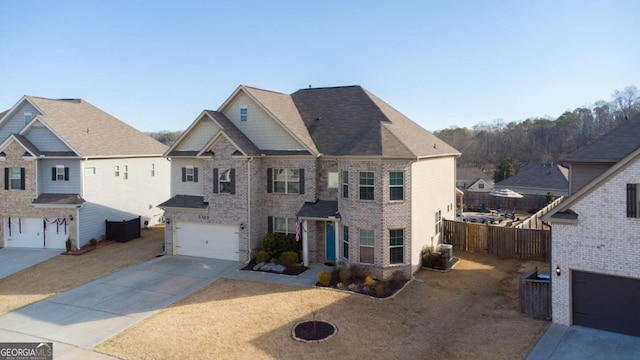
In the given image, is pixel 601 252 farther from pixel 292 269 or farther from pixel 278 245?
pixel 278 245

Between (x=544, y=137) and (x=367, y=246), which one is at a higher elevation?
(x=544, y=137)

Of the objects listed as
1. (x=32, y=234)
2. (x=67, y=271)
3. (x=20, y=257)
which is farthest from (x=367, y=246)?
(x=32, y=234)

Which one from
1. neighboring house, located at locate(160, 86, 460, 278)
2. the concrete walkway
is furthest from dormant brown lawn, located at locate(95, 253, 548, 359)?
neighboring house, located at locate(160, 86, 460, 278)

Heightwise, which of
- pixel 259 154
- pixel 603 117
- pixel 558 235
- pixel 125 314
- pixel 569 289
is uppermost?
pixel 603 117

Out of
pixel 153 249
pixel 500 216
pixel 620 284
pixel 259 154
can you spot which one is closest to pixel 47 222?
pixel 153 249

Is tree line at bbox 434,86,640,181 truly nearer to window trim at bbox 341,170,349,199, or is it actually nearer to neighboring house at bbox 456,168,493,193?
neighboring house at bbox 456,168,493,193

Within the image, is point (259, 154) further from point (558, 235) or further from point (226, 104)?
point (558, 235)

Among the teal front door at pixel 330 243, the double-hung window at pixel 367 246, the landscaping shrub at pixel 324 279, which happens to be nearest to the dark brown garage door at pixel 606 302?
the double-hung window at pixel 367 246
